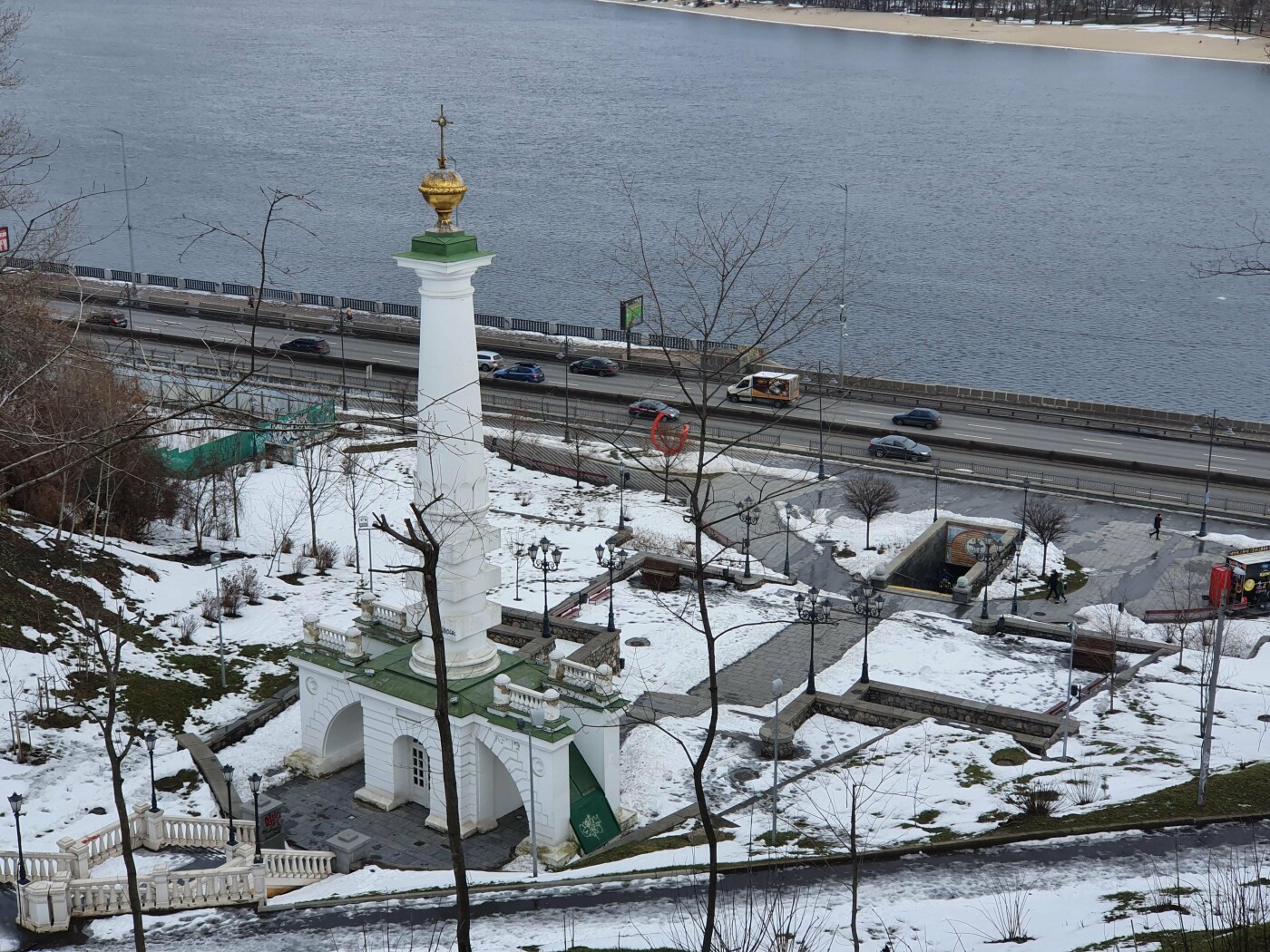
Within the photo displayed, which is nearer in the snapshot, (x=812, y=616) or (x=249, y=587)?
(x=812, y=616)

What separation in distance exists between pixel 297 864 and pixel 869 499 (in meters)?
30.0

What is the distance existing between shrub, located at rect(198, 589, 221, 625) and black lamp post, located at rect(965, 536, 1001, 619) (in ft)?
75.1

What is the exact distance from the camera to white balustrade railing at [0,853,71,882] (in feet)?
83.1

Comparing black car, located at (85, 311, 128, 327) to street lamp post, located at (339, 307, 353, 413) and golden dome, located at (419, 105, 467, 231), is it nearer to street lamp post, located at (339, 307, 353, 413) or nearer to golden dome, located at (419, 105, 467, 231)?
street lamp post, located at (339, 307, 353, 413)

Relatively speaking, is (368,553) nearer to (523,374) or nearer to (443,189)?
(443,189)

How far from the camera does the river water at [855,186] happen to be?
313 ft

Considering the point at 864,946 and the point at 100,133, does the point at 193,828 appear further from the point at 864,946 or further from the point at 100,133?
the point at 100,133

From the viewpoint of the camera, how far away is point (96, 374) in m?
50.0

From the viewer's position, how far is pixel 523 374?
7325 centimetres

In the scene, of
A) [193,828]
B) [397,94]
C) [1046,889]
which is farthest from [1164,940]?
[397,94]

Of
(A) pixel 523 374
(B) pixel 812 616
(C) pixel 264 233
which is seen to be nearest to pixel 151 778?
(B) pixel 812 616

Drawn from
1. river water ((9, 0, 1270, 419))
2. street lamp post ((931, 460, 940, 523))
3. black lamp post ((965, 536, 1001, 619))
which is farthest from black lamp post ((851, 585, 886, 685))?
river water ((9, 0, 1270, 419))

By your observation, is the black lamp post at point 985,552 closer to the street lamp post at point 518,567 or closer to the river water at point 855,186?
the street lamp post at point 518,567

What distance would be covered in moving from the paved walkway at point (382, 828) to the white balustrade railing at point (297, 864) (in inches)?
36.5
